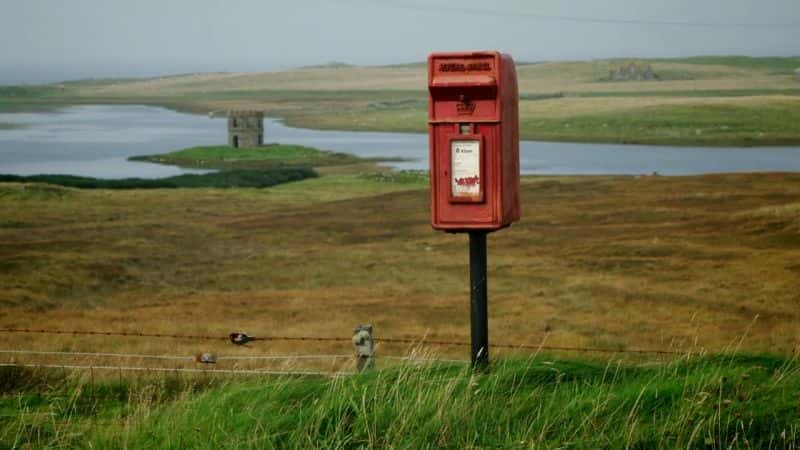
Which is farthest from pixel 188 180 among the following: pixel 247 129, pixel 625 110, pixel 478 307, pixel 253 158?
pixel 625 110

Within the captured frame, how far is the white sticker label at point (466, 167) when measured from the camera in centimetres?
718

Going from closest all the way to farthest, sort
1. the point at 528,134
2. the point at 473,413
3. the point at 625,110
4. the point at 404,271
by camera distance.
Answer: the point at 473,413 → the point at 404,271 → the point at 528,134 → the point at 625,110

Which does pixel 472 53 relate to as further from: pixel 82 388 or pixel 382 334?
pixel 382 334

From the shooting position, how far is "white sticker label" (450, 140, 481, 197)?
7184mm

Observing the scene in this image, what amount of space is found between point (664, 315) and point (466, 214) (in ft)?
32.4

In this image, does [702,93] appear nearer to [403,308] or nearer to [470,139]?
[403,308]

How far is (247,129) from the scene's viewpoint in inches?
3346

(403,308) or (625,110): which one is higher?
(403,308)

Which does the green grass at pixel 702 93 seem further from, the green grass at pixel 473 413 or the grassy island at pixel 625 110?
the green grass at pixel 473 413

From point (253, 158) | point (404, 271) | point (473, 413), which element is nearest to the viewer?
point (473, 413)

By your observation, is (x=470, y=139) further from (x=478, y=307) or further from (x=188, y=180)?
(x=188, y=180)

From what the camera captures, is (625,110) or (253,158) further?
(625,110)

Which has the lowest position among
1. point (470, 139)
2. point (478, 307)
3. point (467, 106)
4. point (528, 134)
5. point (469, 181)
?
point (528, 134)

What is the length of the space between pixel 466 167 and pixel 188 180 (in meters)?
47.9
